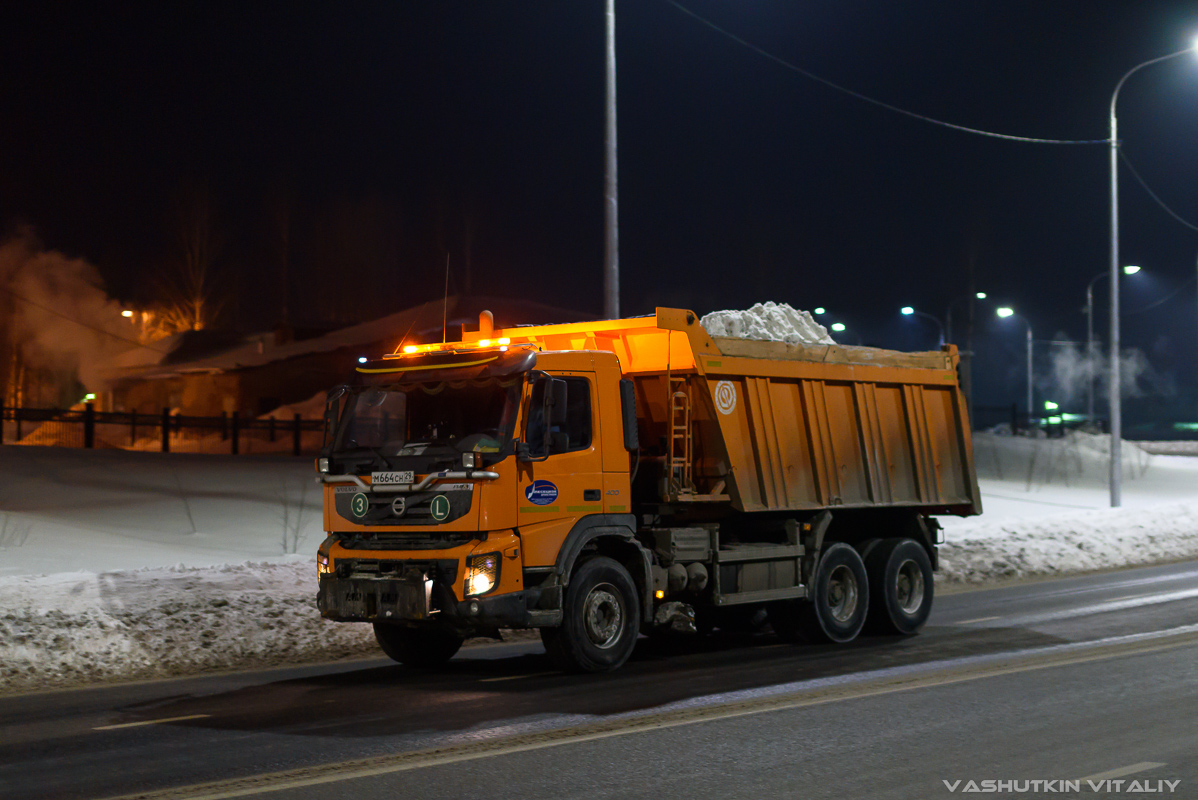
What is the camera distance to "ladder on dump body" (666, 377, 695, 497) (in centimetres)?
1154

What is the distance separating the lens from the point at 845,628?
43.3 feet

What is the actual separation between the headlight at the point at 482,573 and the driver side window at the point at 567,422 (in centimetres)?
97

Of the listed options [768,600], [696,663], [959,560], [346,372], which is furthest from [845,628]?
[346,372]

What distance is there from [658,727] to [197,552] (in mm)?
11860

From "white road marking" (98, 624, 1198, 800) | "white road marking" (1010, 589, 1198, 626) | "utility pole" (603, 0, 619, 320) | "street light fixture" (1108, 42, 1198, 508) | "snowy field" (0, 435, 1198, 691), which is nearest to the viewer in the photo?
"white road marking" (98, 624, 1198, 800)

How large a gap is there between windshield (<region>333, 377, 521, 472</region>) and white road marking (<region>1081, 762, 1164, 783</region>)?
513 cm

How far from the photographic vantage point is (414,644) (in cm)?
1152

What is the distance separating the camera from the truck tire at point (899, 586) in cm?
1357

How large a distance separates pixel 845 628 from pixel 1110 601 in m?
4.66

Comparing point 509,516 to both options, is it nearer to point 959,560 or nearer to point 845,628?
point 845,628

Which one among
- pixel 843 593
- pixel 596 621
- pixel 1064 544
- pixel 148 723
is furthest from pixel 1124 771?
pixel 1064 544

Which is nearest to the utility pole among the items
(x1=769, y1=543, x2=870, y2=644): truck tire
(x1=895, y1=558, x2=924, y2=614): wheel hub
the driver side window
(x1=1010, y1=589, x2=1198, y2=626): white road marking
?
(x1=769, y1=543, x2=870, y2=644): truck tire

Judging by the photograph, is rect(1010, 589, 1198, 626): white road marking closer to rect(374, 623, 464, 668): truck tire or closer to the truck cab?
the truck cab

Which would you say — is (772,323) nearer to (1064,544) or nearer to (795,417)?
(1064,544)
